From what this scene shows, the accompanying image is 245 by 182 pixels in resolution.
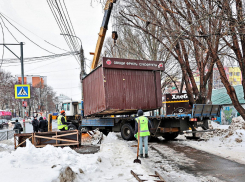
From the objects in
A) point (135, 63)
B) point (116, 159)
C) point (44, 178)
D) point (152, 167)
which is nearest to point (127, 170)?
point (152, 167)

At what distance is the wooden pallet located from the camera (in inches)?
410

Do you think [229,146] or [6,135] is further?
[6,135]

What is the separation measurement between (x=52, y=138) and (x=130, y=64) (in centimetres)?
485

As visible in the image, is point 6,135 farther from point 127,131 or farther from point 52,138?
point 127,131

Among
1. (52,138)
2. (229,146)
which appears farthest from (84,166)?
(229,146)

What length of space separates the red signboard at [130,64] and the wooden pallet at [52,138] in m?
3.37

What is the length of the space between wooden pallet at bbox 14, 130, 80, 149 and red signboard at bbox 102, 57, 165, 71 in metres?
3.37

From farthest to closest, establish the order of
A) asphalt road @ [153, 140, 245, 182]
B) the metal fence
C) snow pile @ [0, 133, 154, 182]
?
1. the metal fence
2. asphalt road @ [153, 140, 245, 182]
3. snow pile @ [0, 133, 154, 182]

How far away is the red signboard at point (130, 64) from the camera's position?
1084 centimetres

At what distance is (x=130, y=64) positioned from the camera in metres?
11.5

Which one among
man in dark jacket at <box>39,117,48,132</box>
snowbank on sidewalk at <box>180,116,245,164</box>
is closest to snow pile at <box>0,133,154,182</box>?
snowbank on sidewalk at <box>180,116,245,164</box>

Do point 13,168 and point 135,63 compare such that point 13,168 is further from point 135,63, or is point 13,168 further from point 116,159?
point 135,63

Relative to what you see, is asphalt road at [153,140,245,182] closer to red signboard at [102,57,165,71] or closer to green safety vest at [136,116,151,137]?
green safety vest at [136,116,151,137]

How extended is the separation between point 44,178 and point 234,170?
14.7 ft
